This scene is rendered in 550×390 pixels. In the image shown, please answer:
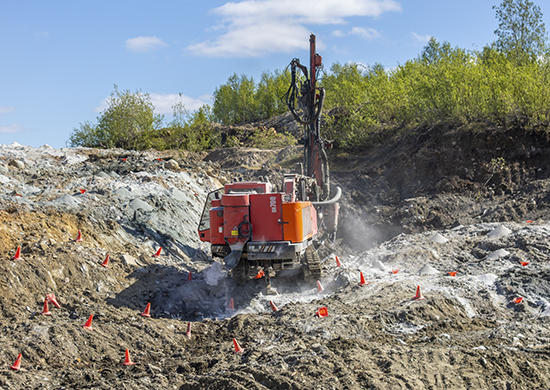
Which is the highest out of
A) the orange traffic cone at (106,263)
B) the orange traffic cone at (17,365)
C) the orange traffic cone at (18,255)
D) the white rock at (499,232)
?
the orange traffic cone at (18,255)

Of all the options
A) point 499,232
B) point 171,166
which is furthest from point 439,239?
point 171,166

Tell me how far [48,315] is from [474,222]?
11394 millimetres

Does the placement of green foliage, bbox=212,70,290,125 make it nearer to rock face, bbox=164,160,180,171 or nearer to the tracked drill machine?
rock face, bbox=164,160,180,171

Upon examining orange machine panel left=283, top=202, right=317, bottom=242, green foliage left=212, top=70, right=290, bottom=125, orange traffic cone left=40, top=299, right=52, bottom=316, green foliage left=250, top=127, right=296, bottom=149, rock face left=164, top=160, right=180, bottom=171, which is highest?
green foliage left=212, top=70, right=290, bottom=125

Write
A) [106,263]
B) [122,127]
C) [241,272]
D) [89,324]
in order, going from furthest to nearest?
1. [122,127]
2. [106,263]
3. [241,272]
4. [89,324]

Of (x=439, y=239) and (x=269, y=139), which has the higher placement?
(x=269, y=139)

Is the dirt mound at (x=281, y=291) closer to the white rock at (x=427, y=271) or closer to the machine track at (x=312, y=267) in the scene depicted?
the white rock at (x=427, y=271)

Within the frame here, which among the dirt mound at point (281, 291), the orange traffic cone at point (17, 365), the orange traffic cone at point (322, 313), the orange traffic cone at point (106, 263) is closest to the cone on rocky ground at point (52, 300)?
the dirt mound at point (281, 291)

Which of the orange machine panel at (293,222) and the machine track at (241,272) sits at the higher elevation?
the orange machine panel at (293,222)

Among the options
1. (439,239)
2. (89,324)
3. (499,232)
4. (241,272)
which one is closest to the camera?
(89,324)

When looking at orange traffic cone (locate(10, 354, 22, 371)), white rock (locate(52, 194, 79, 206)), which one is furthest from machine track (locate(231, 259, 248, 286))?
white rock (locate(52, 194, 79, 206))

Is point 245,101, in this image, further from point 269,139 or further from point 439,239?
point 439,239

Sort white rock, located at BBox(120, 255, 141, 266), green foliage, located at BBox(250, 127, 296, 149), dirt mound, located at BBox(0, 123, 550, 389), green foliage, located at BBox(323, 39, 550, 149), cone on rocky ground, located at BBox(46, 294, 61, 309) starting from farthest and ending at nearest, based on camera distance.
→ green foliage, located at BBox(250, 127, 296, 149), green foliage, located at BBox(323, 39, 550, 149), white rock, located at BBox(120, 255, 141, 266), cone on rocky ground, located at BBox(46, 294, 61, 309), dirt mound, located at BBox(0, 123, 550, 389)

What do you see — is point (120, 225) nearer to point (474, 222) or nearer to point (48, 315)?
point (48, 315)
